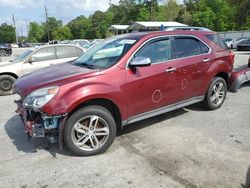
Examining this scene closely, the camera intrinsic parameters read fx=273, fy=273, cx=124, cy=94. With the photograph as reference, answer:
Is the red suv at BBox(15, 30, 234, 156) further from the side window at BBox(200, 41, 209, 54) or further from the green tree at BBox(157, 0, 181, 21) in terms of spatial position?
the green tree at BBox(157, 0, 181, 21)

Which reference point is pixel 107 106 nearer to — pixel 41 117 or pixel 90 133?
pixel 90 133

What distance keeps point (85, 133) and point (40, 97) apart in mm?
830

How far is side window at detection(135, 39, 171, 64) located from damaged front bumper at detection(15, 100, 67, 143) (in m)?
1.67

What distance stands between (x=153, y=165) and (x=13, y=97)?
593 cm

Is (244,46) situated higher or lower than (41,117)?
higher

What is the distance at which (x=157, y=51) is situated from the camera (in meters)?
4.80

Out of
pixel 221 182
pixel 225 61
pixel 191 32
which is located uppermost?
pixel 191 32

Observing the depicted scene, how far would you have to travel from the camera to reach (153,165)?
3.79 metres

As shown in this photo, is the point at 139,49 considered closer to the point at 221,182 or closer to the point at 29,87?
the point at 29,87

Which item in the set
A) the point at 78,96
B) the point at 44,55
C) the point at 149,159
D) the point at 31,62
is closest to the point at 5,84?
the point at 31,62

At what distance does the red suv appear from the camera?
12.6 feet

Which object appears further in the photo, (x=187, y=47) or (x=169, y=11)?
(x=169, y=11)

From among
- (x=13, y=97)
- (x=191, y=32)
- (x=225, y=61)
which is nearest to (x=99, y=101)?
(x=191, y=32)

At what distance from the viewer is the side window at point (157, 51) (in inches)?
182
